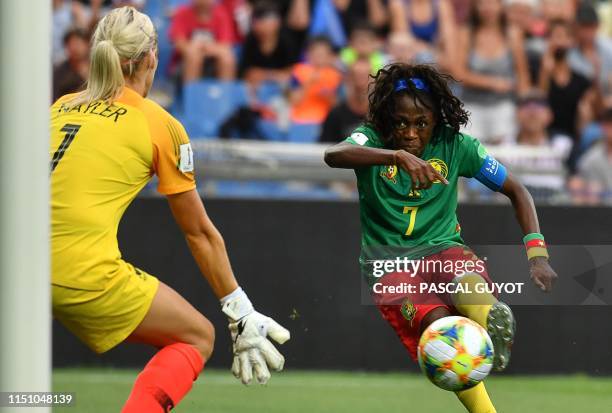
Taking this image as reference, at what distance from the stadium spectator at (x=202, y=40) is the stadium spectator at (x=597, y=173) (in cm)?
384

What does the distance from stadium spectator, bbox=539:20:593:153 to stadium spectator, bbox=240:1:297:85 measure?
9.42 feet

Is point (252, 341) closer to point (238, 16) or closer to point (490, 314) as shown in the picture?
point (490, 314)

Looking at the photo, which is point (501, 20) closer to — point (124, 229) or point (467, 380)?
point (124, 229)

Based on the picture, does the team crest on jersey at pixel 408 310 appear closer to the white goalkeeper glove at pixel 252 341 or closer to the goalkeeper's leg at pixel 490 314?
the goalkeeper's leg at pixel 490 314

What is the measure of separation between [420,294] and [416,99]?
107cm

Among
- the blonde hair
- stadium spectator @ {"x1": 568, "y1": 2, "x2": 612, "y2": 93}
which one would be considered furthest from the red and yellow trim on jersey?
stadium spectator @ {"x1": 568, "y1": 2, "x2": 612, "y2": 93}

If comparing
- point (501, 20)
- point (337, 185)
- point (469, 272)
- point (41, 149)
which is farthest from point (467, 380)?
point (501, 20)

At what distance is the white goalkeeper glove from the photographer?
18.6 ft

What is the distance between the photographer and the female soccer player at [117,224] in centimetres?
543

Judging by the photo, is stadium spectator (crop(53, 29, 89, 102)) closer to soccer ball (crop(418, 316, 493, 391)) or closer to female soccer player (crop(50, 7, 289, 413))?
female soccer player (crop(50, 7, 289, 413))

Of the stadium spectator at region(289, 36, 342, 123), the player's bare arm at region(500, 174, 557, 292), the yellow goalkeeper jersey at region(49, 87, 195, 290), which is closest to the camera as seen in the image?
the yellow goalkeeper jersey at region(49, 87, 195, 290)

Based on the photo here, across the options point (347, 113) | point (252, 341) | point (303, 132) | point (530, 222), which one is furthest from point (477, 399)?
point (303, 132)

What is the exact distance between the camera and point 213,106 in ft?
42.2

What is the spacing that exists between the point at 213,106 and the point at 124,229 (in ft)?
8.54
